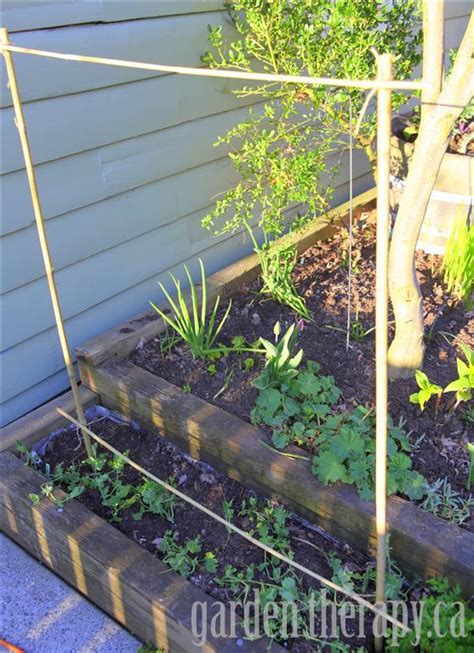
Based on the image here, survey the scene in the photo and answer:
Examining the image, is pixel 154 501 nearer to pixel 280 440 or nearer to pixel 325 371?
pixel 280 440

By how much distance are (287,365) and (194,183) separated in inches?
43.0

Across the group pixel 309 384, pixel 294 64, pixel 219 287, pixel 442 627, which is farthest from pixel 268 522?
pixel 294 64

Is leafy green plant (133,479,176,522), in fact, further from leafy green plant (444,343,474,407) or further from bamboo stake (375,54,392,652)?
leafy green plant (444,343,474,407)

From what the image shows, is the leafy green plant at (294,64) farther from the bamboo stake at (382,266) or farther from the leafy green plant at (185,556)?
the bamboo stake at (382,266)

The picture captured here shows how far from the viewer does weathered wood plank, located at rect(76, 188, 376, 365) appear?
251cm

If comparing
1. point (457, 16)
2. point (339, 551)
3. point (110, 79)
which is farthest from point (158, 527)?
point (457, 16)

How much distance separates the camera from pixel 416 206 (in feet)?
6.43

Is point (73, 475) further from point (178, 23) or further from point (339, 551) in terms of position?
point (178, 23)

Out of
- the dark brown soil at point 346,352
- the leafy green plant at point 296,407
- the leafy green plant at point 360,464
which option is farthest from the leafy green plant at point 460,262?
the leafy green plant at point 360,464

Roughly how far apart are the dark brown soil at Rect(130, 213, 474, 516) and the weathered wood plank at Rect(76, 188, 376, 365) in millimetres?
54

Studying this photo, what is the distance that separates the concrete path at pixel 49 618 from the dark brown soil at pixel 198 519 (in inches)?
9.7

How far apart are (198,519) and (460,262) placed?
1481 mm

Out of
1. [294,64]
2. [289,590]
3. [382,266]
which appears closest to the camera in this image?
[382,266]

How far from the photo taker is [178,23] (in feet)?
8.47
